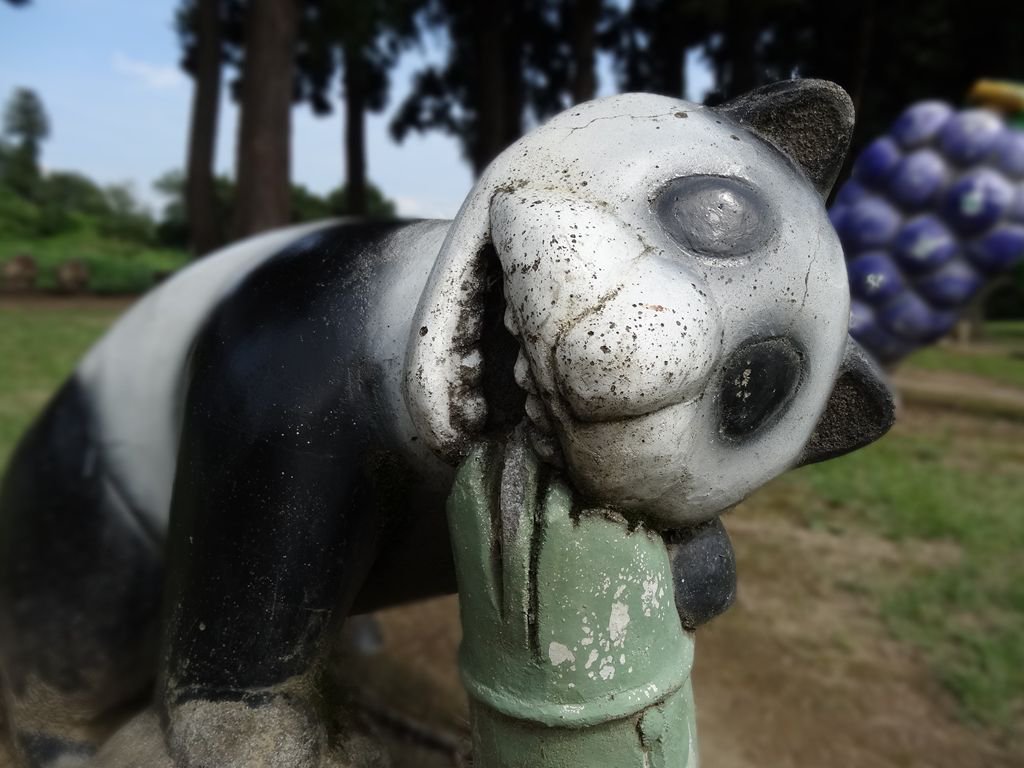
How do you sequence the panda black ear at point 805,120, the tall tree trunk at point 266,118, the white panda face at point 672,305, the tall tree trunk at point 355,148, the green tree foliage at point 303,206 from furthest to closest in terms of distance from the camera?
the green tree foliage at point 303,206
the tall tree trunk at point 355,148
the tall tree trunk at point 266,118
the panda black ear at point 805,120
the white panda face at point 672,305

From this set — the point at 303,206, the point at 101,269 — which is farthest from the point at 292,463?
the point at 303,206

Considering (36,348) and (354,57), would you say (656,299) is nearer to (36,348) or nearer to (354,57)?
(36,348)

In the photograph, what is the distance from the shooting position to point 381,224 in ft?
3.56

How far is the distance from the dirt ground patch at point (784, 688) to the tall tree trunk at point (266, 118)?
3.71 meters

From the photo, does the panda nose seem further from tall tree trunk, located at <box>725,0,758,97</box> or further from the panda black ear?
tall tree trunk, located at <box>725,0,758,97</box>

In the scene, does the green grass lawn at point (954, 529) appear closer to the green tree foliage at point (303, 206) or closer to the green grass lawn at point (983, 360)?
the green grass lawn at point (983, 360)

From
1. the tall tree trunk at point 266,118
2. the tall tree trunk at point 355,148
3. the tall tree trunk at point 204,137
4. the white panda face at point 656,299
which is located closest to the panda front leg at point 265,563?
the white panda face at point 656,299

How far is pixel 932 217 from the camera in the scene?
14.6 ft

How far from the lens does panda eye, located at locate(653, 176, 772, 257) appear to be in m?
0.72

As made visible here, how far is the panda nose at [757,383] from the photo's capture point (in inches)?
29.1

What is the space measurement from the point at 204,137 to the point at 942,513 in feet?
24.7

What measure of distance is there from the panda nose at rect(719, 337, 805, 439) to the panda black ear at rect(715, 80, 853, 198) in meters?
0.19

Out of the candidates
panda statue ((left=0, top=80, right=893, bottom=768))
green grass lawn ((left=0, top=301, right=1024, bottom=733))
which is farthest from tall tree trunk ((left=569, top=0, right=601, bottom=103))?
panda statue ((left=0, top=80, right=893, bottom=768))

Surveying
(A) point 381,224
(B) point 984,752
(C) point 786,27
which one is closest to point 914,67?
(C) point 786,27
